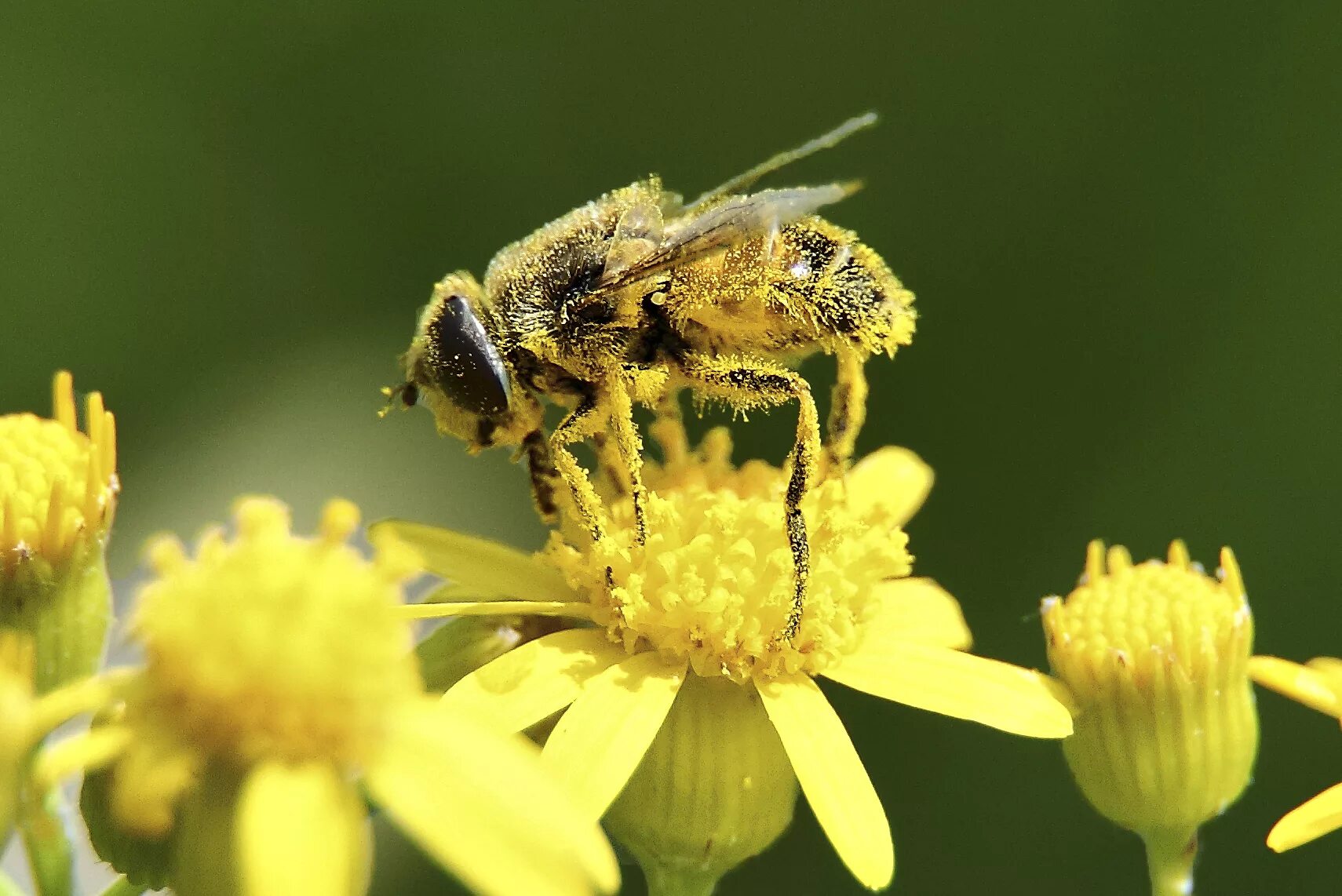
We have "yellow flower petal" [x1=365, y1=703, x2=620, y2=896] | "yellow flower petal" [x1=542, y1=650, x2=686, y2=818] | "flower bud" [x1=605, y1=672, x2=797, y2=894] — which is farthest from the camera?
"flower bud" [x1=605, y1=672, x2=797, y2=894]

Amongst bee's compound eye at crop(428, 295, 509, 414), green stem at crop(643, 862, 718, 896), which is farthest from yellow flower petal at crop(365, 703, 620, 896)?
bee's compound eye at crop(428, 295, 509, 414)

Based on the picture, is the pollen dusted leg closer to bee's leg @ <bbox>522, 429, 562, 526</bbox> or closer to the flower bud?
bee's leg @ <bbox>522, 429, 562, 526</bbox>

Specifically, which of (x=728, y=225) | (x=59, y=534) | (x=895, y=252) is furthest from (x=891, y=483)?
(x=895, y=252)

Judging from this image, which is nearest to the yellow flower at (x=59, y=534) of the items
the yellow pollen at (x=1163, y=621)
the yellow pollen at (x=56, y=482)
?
the yellow pollen at (x=56, y=482)

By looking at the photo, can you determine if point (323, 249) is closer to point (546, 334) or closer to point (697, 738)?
point (546, 334)

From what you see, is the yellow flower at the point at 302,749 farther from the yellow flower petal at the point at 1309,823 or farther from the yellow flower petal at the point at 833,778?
the yellow flower petal at the point at 1309,823

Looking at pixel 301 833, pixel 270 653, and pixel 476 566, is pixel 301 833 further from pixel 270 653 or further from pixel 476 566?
pixel 476 566
